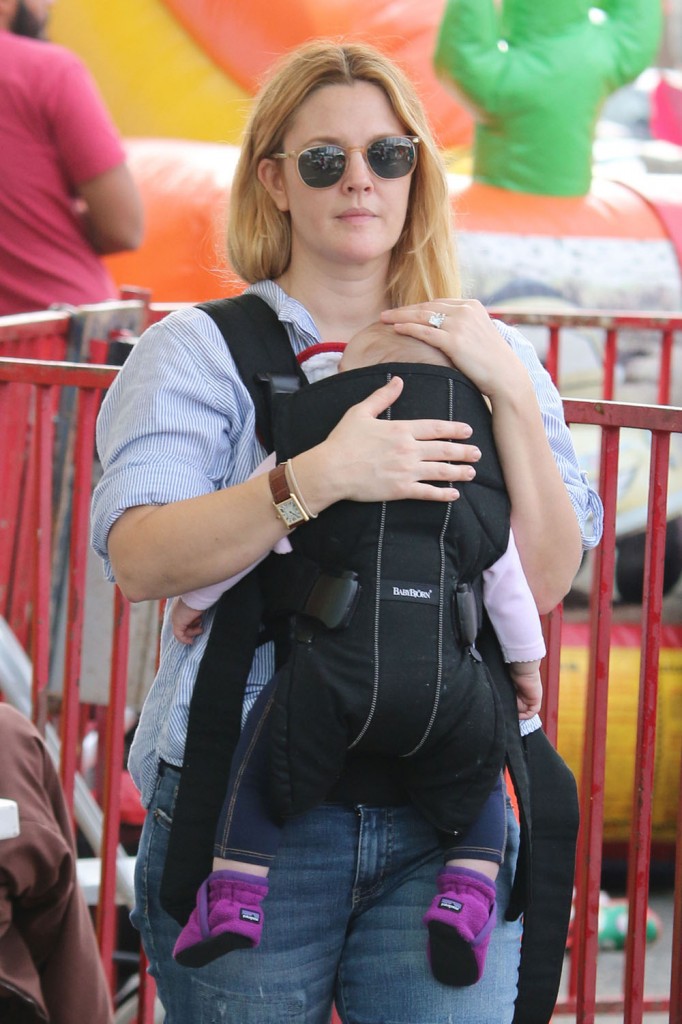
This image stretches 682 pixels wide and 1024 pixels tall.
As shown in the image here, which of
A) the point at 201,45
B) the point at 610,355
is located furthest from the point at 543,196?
the point at 201,45

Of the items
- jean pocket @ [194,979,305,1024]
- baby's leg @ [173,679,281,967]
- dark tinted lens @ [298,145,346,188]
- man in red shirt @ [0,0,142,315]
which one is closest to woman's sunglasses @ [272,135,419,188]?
dark tinted lens @ [298,145,346,188]

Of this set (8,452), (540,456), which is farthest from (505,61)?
(540,456)

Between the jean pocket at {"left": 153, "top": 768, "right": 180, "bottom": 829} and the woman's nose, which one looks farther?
the woman's nose

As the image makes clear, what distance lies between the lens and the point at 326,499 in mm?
1542

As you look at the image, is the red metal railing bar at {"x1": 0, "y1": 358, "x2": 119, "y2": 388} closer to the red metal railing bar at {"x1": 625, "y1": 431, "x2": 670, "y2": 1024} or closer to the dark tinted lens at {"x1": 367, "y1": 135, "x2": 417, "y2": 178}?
the dark tinted lens at {"x1": 367, "y1": 135, "x2": 417, "y2": 178}

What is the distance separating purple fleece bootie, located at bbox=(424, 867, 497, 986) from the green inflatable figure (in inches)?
177

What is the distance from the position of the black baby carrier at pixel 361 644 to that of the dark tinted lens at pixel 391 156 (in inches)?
10.9

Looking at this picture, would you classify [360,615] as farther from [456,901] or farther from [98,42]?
[98,42]

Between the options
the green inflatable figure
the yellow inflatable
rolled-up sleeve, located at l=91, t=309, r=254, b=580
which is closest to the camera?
rolled-up sleeve, located at l=91, t=309, r=254, b=580

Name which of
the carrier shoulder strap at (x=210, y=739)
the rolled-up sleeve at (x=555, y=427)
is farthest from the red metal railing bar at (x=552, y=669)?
the carrier shoulder strap at (x=210, y=739)

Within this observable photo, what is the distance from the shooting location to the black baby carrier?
60.2 inches

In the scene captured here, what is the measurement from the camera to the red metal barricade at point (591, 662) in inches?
90.9

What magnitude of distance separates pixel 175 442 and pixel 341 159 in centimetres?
46

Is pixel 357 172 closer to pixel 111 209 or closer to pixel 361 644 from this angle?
pixel 361 644
